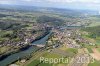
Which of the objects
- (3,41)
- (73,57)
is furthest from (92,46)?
(3,41)

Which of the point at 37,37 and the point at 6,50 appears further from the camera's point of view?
the point at 37,37

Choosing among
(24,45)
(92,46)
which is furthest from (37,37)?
(92,46)

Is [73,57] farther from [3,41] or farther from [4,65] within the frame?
[3,41]

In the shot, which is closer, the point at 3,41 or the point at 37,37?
the point at 3,41

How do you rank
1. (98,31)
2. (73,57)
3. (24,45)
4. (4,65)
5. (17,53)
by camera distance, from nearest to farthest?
(4,65) < (73,57) < (17,53) < (24,45) < (98,31)

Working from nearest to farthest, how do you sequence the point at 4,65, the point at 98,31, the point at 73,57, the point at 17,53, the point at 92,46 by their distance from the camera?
1. the point at 4,65
2. the point at 73,57
3. the point at 17,53
4. the point at 92,46
5. the point at 98,31

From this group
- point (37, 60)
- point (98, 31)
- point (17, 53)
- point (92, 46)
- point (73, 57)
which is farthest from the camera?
point (98, 31)

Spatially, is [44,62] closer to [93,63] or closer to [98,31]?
[93,63]

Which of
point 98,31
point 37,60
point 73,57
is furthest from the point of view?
point 98,31

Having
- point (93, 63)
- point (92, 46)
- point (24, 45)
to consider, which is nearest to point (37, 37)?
point (24, 45)
